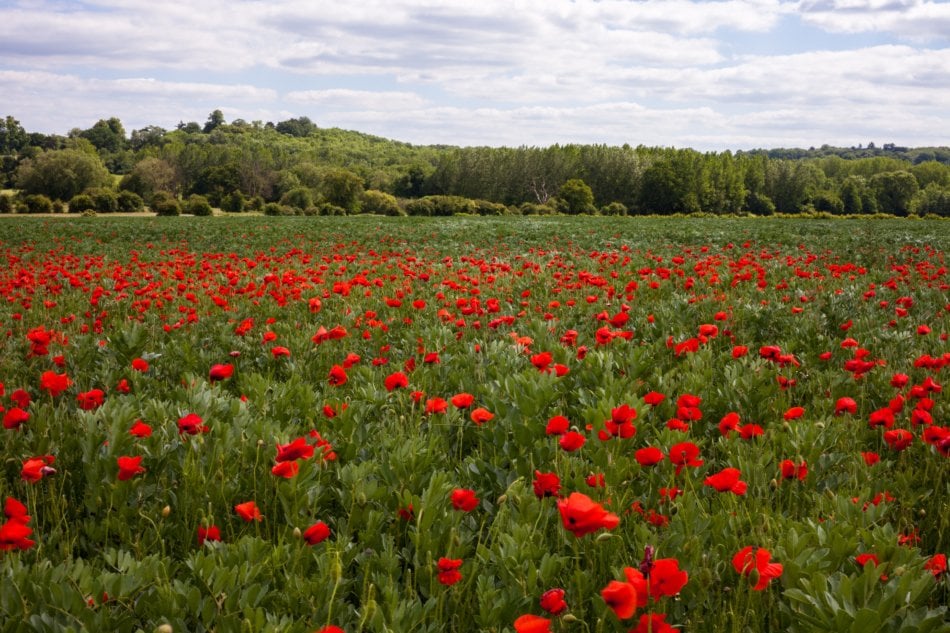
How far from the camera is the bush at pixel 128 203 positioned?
58.9 m

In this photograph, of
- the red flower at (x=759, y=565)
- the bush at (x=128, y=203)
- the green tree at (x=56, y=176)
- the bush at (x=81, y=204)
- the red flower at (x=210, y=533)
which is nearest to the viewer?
the red flower at (x=759, y=565)

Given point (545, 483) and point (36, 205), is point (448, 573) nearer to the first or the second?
point (545, 483)

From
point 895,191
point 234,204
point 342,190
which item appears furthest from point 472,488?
point 895,191

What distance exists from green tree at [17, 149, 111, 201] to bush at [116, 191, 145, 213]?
864 inches

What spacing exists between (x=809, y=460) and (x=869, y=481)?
260 mm

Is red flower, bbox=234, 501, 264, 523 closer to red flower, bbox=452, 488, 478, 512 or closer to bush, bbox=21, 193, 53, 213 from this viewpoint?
red flower, bbox=452, 488, 478, 512

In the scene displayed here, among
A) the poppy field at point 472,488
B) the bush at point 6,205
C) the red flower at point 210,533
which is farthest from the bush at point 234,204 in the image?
the red flower at point 210,533

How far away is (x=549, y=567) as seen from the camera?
7.22 feet

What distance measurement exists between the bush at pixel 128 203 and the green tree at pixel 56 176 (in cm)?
2194

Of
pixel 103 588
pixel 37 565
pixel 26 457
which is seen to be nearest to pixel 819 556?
pixel 103 588

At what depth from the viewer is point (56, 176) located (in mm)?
75125

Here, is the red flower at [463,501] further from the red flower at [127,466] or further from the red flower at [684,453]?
the red flower at [127,466]

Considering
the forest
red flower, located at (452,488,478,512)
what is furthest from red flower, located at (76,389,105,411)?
the forest

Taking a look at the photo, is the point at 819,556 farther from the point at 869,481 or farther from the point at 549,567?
the point at 869,481
